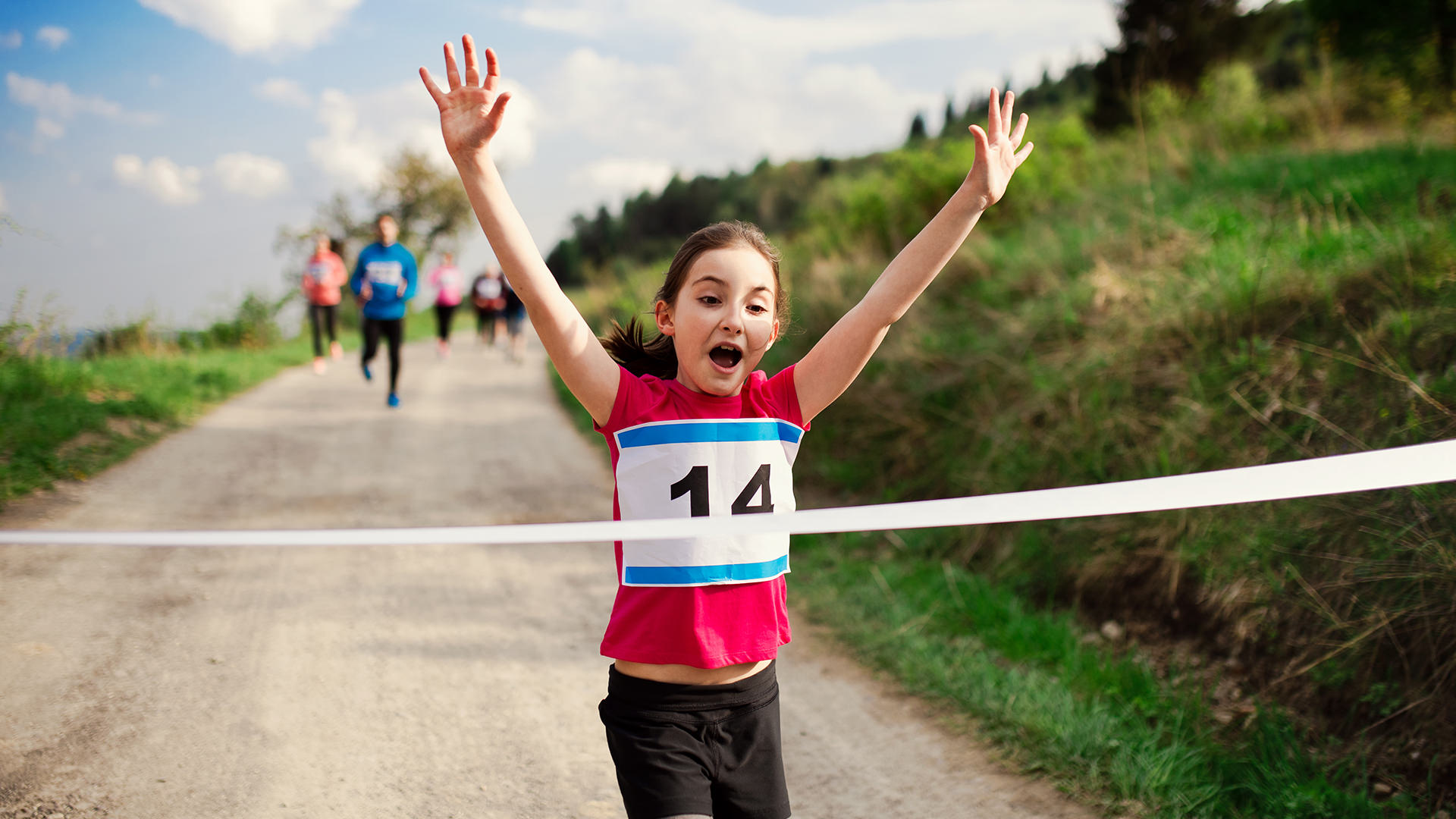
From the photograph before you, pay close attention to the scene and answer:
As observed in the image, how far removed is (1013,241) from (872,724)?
20.5 ft

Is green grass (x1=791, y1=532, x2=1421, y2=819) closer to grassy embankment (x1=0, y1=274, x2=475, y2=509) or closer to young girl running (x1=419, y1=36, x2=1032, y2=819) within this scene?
young girl running (x1=419, y1=36, x2=1032, y2=819)

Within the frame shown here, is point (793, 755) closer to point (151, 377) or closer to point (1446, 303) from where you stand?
point (1446, 303)

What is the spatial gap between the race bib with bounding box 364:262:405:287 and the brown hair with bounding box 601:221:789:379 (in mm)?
7863

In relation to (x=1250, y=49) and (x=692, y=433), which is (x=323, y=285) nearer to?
(x=692, y=433)

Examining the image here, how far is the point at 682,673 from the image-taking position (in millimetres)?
1854

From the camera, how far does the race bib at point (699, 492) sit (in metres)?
1.86

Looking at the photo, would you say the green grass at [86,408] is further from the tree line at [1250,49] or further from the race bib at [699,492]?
the tree line at [1250,49]

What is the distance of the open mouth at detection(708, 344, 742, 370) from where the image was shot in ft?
6.33

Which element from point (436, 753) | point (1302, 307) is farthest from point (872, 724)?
point (1302, 307)

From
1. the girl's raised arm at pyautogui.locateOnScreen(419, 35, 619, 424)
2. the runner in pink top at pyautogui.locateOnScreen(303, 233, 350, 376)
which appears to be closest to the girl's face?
the girl's raised arm at pyautogui.locateOnScreen(419, 35, 619, 424)

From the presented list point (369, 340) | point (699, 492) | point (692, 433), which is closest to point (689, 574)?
point (699, 492)

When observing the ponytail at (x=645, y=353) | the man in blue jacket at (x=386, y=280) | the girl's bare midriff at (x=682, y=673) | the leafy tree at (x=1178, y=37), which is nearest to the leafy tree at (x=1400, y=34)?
the leafy tree at (x=1178, y=37)

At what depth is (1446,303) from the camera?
404cm

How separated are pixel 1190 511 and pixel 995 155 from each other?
10.2 ft
